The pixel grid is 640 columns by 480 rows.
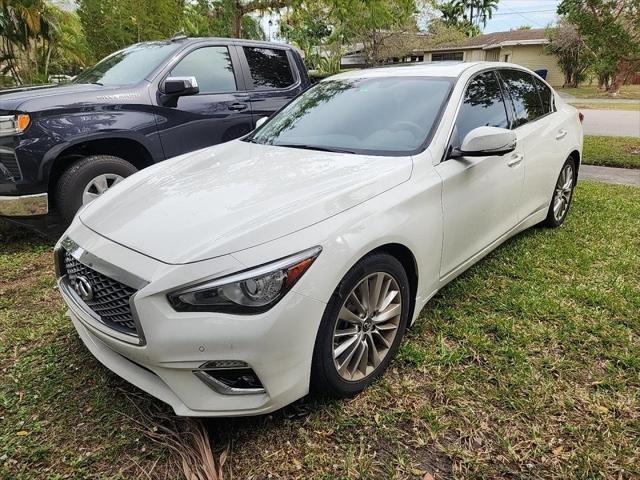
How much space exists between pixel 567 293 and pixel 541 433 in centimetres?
147

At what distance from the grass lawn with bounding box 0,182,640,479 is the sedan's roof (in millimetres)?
1536

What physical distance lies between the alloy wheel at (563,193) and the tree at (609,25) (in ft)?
16.0

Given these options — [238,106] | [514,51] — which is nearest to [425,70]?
[238,106]

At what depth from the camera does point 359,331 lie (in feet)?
7.63

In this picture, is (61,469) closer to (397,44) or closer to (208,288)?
(208,288)

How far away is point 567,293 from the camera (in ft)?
11.0

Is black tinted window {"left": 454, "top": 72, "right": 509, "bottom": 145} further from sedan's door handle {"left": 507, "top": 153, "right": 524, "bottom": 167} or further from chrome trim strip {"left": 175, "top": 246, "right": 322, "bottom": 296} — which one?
chrome trim strip {"left": 175, "top": 246, "right": 322, "bottom": 296}

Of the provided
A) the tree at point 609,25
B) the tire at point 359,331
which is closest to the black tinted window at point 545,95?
the tire at point 359,331

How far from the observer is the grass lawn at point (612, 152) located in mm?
7945

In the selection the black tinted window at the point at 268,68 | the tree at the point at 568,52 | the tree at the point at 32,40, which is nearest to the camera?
the black tinted window at the point at 268,68

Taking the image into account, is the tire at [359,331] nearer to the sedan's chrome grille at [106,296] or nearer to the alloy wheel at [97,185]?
the sedan's chrome grille at [106,296]

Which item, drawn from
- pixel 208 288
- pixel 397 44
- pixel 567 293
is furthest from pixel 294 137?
pixel 397 44

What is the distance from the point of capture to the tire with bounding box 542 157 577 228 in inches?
173

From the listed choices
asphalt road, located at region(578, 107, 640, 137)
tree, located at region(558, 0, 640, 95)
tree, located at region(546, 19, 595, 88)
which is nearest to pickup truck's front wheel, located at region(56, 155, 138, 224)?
tree, located at region(558, 0, 640, 95)
